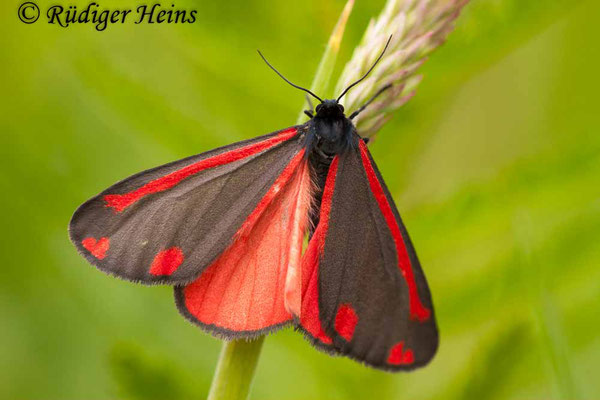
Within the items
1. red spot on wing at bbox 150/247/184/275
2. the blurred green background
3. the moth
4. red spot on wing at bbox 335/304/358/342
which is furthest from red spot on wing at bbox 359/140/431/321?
red spot on wing at bbox 150/247/184/275

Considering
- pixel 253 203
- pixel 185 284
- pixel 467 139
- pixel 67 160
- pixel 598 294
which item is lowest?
pixel 185 284

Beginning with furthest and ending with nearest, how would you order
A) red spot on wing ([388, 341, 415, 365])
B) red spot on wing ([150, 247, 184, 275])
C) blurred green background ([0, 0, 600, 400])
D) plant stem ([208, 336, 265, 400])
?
blurred green background ([0, 0, 600, 400]), red spot on wing ([150, 247, 184, 275]), red spot on wing ([388, 341, 415, 365]), plant stem ([208, 336, 265, 400])

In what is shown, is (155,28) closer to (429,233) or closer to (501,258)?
(429,233)

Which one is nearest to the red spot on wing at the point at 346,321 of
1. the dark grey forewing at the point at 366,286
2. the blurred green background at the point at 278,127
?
the dark grey forewing at the point at 366,286

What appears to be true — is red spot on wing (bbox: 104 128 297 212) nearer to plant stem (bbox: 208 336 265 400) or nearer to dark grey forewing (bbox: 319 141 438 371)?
dark grey forewing (bbox: 319 141 438 371)

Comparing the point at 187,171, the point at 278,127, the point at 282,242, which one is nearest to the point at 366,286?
the point at 282,242

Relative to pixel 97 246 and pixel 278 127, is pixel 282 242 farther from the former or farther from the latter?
pixel 278 127

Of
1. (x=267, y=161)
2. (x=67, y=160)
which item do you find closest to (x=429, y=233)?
(x=267, y=161)

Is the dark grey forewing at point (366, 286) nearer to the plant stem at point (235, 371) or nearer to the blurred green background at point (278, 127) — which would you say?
the plant stem at point (235, 371)

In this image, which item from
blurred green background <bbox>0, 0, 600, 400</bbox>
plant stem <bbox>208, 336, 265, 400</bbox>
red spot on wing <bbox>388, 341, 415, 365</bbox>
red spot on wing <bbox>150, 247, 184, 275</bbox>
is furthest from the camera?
blurred green background <bbox>0, 0, 600, 400</bbox>
